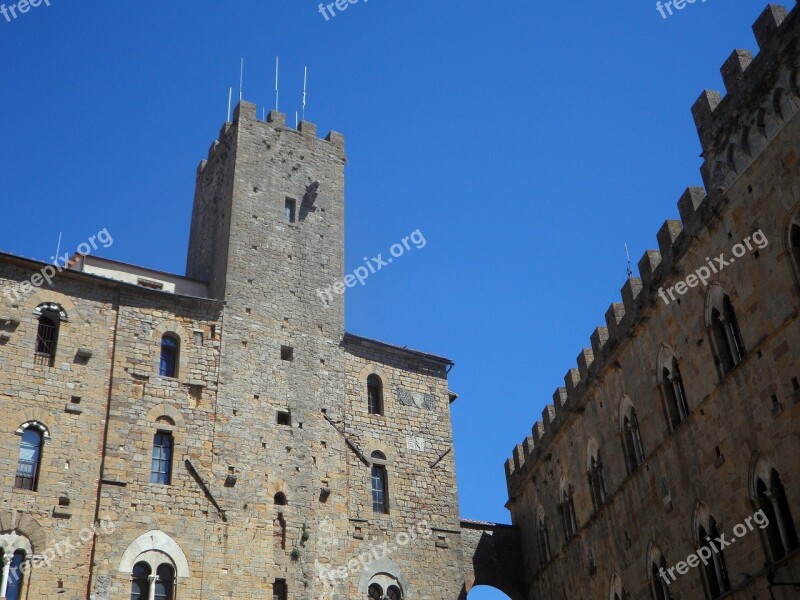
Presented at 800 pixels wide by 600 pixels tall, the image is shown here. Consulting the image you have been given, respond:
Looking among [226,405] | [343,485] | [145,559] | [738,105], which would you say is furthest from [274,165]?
[738,105]

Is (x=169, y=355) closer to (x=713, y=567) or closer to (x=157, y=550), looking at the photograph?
(x=157, y=550)

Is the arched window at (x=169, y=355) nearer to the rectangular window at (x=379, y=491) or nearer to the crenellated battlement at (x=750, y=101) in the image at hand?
the rectangular window at (x=379, y=491)

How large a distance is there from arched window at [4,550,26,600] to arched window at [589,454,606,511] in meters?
12.8

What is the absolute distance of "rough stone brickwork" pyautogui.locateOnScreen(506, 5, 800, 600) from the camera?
15.3 metres

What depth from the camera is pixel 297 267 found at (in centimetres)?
2731

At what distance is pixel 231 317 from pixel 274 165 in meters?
5.54

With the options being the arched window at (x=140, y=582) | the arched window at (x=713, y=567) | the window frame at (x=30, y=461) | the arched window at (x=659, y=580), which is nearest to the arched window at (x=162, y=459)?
the arched window at (x=140, y=582)

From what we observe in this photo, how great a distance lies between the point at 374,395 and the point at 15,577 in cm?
1082

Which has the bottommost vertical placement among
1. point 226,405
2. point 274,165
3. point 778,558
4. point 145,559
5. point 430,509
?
point 778,558

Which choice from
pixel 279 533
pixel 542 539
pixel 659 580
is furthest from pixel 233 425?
pixel 659 580

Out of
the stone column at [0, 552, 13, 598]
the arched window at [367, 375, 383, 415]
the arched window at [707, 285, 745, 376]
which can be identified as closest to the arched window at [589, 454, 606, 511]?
the arched window at [707, 285, 745, 376]

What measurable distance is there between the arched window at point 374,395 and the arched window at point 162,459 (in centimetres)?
606

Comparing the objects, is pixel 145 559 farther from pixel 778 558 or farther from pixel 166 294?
pixel 778 558

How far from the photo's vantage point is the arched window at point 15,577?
1986 centimetres
